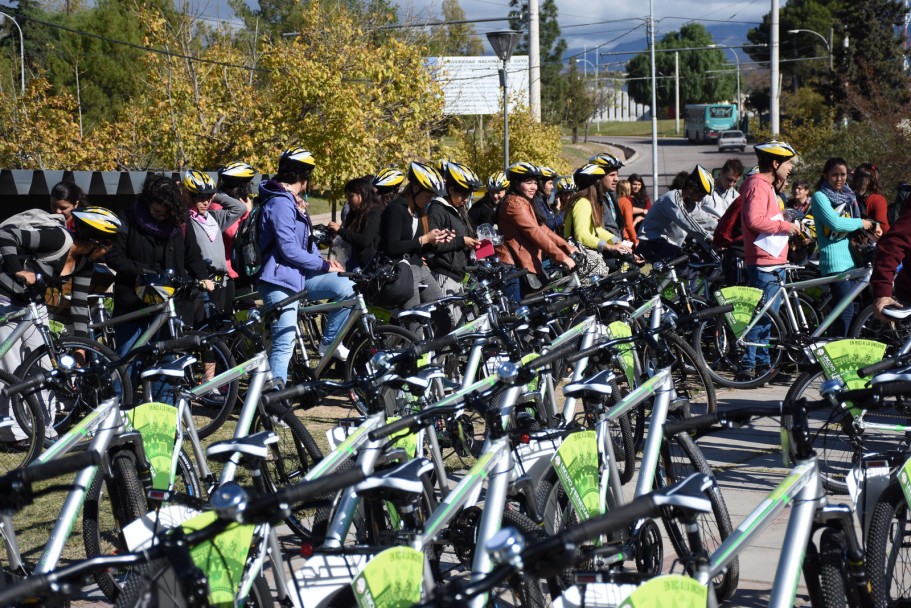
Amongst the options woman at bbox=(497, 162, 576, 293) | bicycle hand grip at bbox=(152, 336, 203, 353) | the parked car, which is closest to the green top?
woman at bbox=(497, 162, 576, 293)

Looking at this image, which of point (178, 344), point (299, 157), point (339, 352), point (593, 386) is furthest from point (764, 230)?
point (178, 344)

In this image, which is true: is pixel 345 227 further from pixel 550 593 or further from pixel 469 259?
pixel 550 593

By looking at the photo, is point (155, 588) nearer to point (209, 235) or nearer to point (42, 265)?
point (42, 265)

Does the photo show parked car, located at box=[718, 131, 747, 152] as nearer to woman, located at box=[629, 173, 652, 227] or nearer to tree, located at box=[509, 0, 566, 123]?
tree, located at box=[509, 0, 566, 123]

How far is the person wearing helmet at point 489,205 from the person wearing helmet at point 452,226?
3.08 metres

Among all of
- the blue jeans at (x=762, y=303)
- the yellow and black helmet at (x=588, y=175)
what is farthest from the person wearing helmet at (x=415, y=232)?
the blue jeans at (x=762, y=303)

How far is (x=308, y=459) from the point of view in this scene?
5.10 m

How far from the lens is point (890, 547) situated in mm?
3654

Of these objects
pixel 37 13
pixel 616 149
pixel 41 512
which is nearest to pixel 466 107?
pixel 37 13

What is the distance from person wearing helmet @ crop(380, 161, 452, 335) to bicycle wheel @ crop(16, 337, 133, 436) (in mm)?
2115

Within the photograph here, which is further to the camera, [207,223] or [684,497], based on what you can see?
[207,223]

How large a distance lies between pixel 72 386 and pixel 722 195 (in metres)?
7.02

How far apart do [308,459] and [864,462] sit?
241cm

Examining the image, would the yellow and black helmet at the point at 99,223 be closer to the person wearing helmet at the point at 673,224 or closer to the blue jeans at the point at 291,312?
the blue jeans at the point at 291,312
